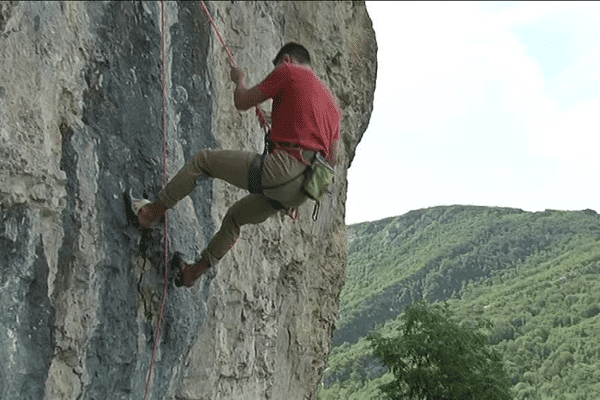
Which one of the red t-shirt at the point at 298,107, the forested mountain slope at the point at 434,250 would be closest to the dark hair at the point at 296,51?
the red t-shirt at the point at 298,107

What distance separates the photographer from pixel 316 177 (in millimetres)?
4453

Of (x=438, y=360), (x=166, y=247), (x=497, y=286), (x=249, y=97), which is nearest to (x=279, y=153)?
(x=249, y=97)

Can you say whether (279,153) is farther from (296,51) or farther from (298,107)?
(296,51)

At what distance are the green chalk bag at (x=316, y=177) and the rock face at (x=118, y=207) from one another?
1326mm

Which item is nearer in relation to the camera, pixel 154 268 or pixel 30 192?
pixel 30 192

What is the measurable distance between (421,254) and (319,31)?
121279 mm

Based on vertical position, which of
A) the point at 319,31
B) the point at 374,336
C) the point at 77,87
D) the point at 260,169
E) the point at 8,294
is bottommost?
the point at 374,336

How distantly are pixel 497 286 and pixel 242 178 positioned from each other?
106 meters

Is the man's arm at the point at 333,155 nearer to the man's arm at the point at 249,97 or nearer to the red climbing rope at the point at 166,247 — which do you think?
the man's arm at the point at 249,97

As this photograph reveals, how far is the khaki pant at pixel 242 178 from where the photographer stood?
4.45m

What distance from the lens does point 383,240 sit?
457 feet

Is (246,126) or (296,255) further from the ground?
(246,126)

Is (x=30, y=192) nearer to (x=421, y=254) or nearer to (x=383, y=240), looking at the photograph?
(x=421, y=254)

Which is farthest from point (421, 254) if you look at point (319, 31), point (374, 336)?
point (319, 31)
